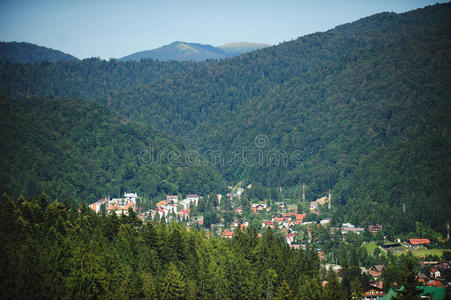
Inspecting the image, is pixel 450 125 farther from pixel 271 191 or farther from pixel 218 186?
pixel 218 186

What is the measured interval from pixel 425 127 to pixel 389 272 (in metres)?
68.2

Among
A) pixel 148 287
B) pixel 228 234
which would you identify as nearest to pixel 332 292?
pixel 148 287

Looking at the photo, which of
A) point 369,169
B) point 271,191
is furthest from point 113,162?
point 369,169

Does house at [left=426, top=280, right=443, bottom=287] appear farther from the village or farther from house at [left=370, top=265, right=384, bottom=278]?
house at [left=370, top=265, right=384, bottom=278]

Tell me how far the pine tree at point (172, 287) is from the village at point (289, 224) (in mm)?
18965

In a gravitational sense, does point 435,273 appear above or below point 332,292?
below

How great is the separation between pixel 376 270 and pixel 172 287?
3451cm

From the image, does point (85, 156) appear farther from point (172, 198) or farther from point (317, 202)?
point (317, 202)

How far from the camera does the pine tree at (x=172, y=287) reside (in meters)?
48.2

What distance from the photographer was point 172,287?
48.3m

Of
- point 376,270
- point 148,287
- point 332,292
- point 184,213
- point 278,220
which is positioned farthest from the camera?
point 184,213

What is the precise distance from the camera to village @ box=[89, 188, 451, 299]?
7188 centimetres

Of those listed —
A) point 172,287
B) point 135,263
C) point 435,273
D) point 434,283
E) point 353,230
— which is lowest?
point 353,230

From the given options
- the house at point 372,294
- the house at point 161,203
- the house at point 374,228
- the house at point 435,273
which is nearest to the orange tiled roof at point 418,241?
the house at point 374,228
